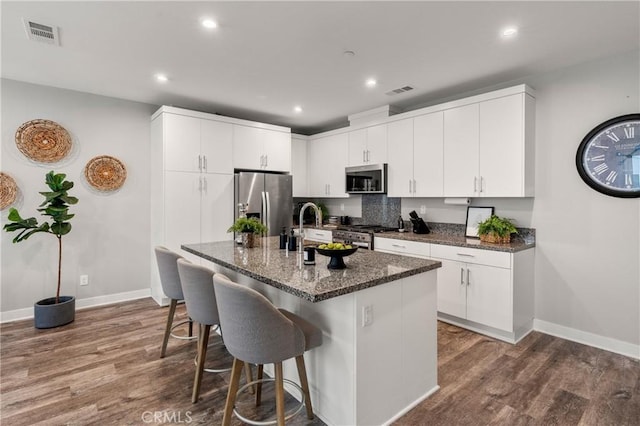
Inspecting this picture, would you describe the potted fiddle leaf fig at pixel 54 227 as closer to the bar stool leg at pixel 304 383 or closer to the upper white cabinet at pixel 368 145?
the bar stool leg at pixel 304 383

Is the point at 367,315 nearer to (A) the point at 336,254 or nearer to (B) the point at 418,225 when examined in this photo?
(A) the point at 336,254

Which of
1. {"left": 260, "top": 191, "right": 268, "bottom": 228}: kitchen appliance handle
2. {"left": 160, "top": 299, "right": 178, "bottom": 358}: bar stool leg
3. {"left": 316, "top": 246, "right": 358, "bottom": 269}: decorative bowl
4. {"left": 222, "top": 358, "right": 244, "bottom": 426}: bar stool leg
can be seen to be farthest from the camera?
{"left": 260, "top": 191, "right": 268, "bottom": 228}: kitchen appliance handle

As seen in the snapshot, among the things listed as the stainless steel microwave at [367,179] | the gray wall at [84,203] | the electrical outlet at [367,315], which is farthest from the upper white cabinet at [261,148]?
the electrical outlet at [367,315]

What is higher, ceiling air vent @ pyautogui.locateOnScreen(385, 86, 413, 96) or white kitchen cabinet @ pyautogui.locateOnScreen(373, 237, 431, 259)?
ceiling air vent @ pyautogui.locateOnScreen(385, 86, 413, 96)

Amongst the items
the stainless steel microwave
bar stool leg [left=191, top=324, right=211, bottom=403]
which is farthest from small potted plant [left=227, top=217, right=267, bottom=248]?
the stainless steel microwave

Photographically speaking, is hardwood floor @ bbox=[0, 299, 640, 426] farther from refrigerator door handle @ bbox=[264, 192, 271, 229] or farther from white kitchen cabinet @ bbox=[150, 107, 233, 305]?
refrigerator door handle @ bbox=[264, 192, 271, 229]

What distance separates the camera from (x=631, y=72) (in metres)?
2.85

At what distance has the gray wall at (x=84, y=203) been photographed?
143 inches

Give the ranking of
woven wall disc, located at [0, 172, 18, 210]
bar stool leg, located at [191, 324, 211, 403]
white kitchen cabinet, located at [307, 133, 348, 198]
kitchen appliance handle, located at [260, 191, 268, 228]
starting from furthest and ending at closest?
white kitchen cabinet, located at [307, 133, 348, 198]
kitchen appliance handle, located at [260, 191, 268, 228]
woven wall disc, located at [0, 172, 18, 210]
bar stool leg, located at [191, 324, 211, 403]

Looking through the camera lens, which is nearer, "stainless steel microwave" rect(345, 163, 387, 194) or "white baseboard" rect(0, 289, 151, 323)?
"white baseboard" rect(0, 289, 151, 323)

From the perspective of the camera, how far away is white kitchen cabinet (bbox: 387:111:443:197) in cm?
390

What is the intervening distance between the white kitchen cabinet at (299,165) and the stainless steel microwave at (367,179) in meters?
1.00

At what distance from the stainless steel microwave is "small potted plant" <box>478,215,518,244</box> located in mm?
1471

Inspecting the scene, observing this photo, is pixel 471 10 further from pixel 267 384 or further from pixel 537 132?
pixel 267 384
